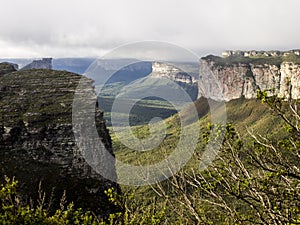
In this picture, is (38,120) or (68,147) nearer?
(68,147)

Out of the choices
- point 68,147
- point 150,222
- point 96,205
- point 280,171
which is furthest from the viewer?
point 68,147

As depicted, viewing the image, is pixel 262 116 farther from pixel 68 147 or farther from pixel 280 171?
pixel 280 171

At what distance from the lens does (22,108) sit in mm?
64250

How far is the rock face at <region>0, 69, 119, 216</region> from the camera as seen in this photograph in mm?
46719

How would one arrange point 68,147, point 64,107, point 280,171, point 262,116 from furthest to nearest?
point 262,116 → point 64,107 → point 68,147 → point 280,171

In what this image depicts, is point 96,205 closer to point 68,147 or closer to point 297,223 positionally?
point 68,147

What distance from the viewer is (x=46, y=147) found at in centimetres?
5634

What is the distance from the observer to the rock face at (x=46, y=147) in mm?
46719

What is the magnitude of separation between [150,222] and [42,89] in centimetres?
6776

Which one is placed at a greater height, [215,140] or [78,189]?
[215,140]

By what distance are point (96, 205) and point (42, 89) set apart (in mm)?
37093

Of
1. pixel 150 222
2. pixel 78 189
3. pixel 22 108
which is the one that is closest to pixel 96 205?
pixel 78 189

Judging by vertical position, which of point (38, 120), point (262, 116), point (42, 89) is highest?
point (42, 89)

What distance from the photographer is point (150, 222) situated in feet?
39.4
